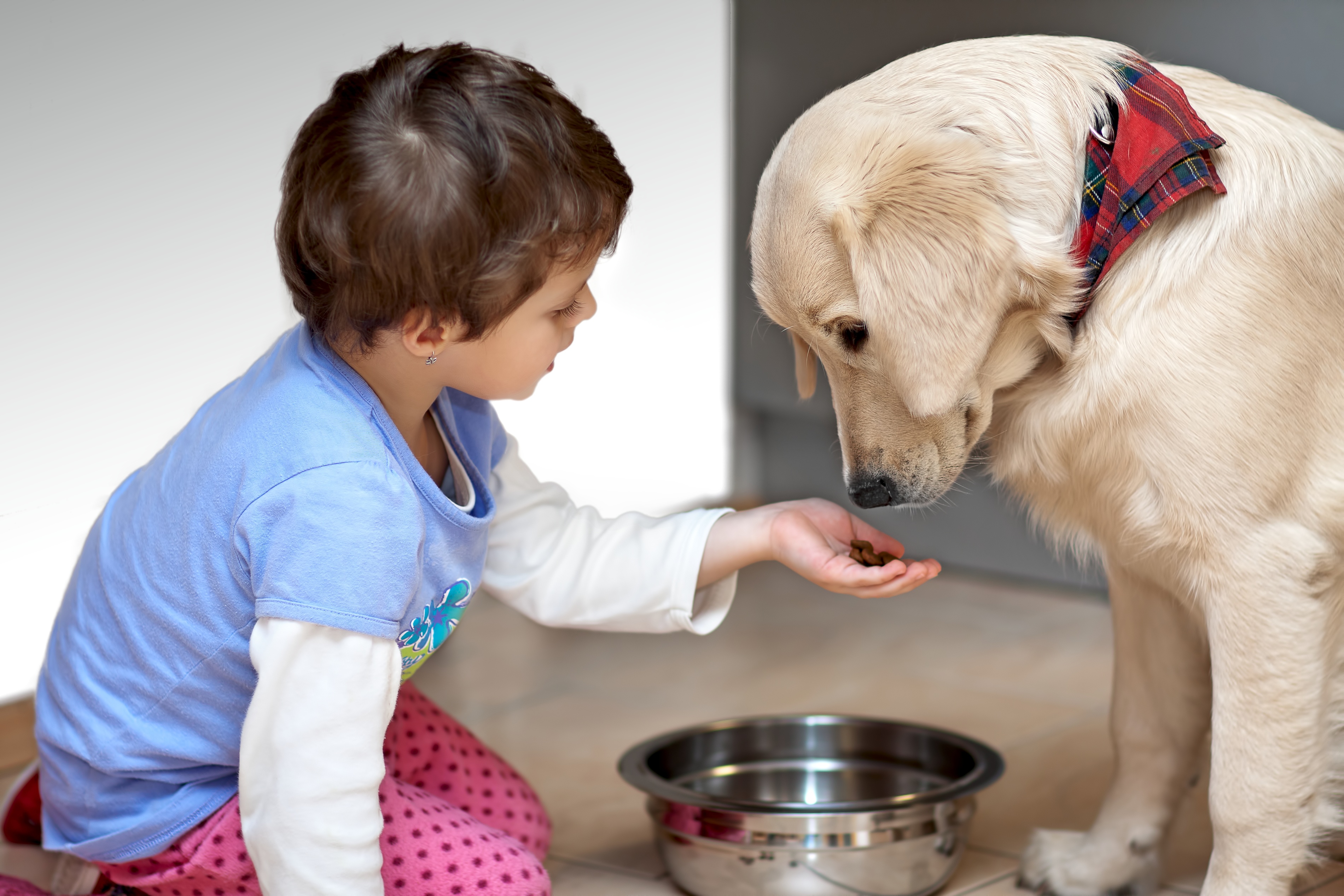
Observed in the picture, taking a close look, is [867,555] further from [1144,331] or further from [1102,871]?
[1102,871]

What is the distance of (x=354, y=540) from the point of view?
45.7 inches

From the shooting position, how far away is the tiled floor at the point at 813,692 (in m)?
1.69

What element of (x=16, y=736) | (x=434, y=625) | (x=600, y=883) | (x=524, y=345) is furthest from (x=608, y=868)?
(x=16, y=736)

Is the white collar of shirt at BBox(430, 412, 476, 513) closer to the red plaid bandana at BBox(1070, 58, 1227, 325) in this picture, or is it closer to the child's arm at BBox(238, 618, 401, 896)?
the child's arm at BBox(238, 618, 401, 896)

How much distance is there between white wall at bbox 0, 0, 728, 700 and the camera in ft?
6.16

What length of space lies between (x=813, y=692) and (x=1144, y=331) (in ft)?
3.78

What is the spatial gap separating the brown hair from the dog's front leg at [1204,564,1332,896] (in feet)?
2.26

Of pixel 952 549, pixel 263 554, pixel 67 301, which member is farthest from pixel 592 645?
pixel 263 554

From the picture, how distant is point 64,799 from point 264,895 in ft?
0.87

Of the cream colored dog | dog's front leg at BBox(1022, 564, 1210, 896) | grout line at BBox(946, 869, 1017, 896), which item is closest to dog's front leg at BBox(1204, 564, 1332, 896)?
the cream colored dog

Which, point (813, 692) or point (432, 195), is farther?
point (813, 692)

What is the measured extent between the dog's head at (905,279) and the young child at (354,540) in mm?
141

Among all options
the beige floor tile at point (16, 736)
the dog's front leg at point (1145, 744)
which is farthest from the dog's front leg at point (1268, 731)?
the beige floor tile at point (16, 736)

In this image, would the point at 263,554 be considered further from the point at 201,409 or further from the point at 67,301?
the point at 67,301
